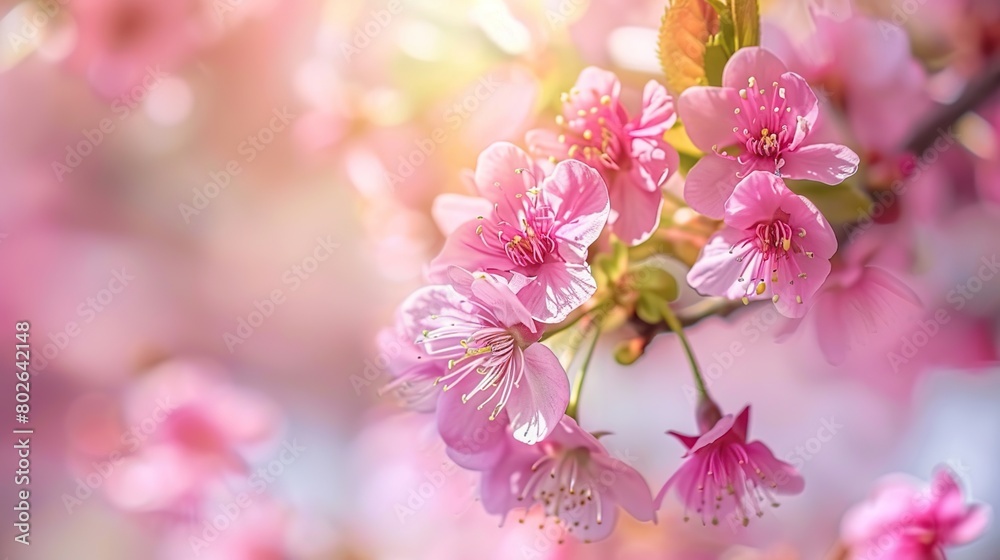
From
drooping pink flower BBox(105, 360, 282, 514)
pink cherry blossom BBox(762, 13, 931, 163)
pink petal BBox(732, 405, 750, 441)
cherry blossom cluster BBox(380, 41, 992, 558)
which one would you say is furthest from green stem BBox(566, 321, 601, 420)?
drooping pink flower BBox(105, 360, 282, 514)

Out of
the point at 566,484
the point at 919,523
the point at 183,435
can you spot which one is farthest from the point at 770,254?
the point at 183,435

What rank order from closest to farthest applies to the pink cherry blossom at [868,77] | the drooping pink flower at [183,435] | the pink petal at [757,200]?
the pink petal at [757,200], the pink cherry blossom at [868,77], the drooping pink flower at [183,435]

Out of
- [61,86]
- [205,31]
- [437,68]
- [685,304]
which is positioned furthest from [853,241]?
[61,86]

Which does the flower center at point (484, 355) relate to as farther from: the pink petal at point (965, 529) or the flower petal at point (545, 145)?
the pink petal at point (965, 529)

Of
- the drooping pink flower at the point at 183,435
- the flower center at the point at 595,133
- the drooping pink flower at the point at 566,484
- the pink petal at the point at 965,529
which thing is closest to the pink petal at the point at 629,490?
the drooping pink flower at the point at 566,484

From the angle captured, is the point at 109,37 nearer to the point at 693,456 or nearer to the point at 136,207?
the point at 136,207
